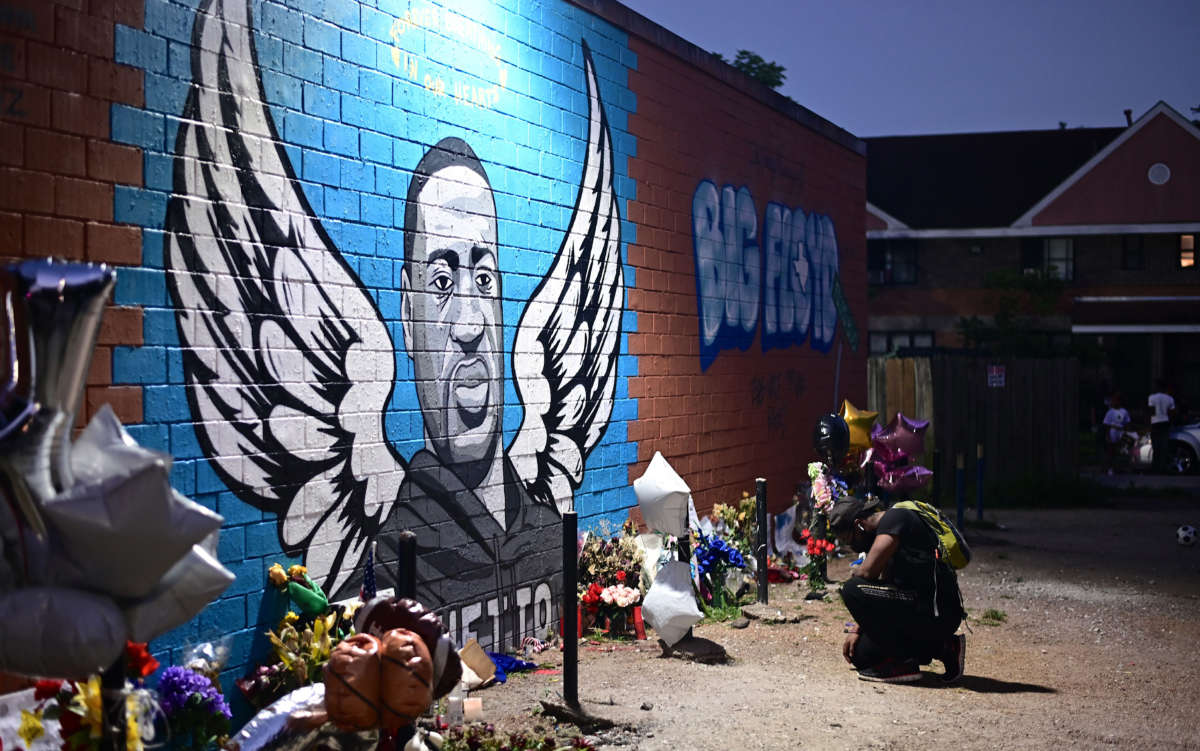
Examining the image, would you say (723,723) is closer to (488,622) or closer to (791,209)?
(488,622)

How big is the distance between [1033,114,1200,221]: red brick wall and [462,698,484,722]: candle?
1332 inches

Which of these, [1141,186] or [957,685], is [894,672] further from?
[1141,186]

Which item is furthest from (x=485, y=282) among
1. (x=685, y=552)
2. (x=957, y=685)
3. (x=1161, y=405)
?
(x=1161, y=405)

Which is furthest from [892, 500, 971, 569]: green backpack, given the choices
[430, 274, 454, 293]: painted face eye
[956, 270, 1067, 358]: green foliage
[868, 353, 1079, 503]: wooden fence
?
[956, 270, 1067, 358]: green foliage

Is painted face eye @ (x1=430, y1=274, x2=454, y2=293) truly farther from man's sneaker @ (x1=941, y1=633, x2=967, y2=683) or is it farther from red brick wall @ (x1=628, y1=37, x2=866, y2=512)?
man's sneaker @ (x1=941, y1=633, x2=967, y2=683)

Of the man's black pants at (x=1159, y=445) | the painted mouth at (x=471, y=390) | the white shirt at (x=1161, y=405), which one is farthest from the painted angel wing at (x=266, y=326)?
the man's black pants at (x=1159, y=445)

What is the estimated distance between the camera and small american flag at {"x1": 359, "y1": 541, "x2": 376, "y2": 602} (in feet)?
21.0

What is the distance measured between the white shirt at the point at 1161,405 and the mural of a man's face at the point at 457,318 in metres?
19.6

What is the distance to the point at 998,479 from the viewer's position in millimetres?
19828

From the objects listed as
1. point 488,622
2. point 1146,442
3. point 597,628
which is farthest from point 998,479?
point 488,622

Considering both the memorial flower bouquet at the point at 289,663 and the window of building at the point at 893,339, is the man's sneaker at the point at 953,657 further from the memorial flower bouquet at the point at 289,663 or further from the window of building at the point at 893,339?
the window of building at the point at 893,339

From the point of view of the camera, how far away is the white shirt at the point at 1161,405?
2344 centimetres

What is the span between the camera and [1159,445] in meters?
24.2

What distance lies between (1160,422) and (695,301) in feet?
54.9
